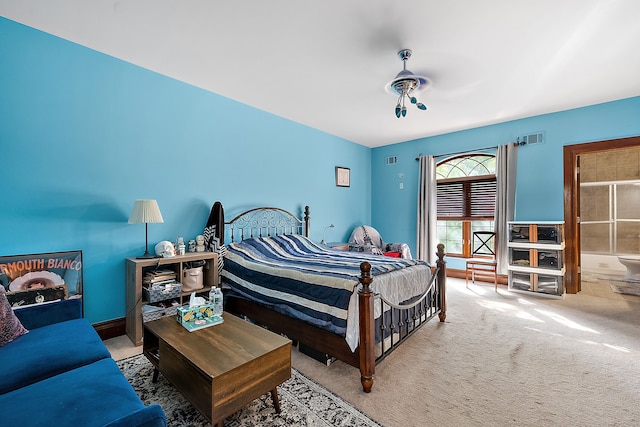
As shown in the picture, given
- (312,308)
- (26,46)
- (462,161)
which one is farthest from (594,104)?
(26,46)

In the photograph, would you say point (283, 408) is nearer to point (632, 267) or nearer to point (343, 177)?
point (343, 177)

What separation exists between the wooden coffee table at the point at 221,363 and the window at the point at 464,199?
471 cm

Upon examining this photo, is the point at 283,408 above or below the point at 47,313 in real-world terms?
below

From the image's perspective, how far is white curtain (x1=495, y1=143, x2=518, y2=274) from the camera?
15.3 feet

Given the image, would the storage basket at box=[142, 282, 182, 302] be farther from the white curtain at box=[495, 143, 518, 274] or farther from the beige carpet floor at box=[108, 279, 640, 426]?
the white curtain at box=[495, 143, 518, 274]

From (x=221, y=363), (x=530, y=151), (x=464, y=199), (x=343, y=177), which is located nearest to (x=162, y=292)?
(x=221, y=363)

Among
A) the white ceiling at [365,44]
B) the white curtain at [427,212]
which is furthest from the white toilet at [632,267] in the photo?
the white curtain at [427,212]

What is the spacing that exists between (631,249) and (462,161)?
3.92 meters

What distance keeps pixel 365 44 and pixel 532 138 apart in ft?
11.6

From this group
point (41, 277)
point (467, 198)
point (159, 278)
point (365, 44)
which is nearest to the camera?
point (41, 277)

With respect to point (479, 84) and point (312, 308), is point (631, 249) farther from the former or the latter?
point (312, 308)

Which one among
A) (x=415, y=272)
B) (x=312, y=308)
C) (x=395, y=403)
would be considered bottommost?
(x=395, y=403)

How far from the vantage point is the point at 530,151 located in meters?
4.55

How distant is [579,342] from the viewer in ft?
9.02
